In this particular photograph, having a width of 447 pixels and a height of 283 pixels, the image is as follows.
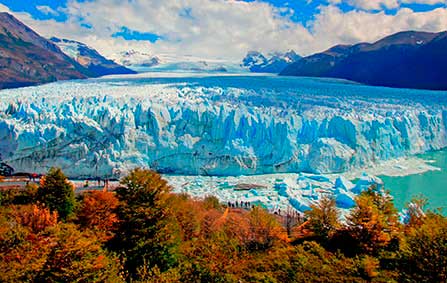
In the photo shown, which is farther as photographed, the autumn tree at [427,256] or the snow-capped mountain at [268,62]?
the snow-capped mountain at [268,62]

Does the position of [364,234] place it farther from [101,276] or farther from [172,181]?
[172,181]

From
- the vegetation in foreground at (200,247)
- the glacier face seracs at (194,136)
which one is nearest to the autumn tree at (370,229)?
the vegetation in foreground at (200,247)

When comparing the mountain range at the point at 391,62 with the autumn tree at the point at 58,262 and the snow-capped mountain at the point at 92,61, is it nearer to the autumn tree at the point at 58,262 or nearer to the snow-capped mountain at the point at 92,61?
the autumn tree at the point at 58,262

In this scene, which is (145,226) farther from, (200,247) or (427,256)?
(427,256)

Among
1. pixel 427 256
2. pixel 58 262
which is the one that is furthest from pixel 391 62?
pixel 58 262

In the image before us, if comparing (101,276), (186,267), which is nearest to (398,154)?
(186,267)

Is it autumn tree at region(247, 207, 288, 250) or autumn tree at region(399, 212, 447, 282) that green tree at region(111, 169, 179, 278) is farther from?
autumn tree at region(399, 212, 447, 282)
